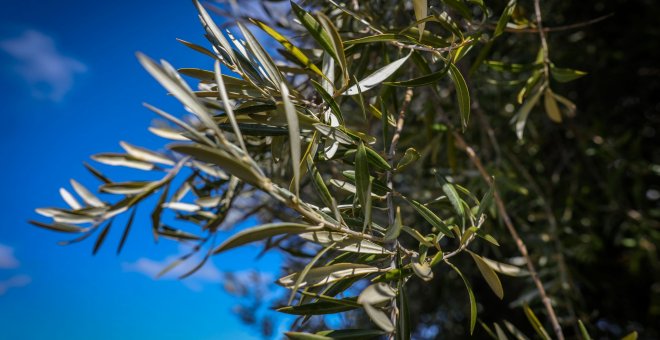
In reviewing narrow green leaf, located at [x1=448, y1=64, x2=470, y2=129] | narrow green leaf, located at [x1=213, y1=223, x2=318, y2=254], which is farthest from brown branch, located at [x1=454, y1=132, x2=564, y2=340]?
narrow green leaf, located at [x1=213, y1=223, x2=318, y2=254]

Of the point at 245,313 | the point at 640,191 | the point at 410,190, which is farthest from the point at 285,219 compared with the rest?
the point at 245,313

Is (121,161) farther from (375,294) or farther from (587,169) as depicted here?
(587,169)

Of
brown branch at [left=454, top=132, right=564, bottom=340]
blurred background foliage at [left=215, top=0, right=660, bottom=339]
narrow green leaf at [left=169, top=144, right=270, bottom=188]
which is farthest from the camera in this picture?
blurred background foliage at [left=215, top=0, right=660, bottom=339]

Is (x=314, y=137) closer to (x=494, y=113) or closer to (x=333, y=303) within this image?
(x=333, y=303)

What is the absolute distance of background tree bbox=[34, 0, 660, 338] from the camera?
44cm

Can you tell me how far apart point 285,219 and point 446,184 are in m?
0.77

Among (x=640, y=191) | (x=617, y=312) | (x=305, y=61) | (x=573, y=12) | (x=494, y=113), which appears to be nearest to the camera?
(x=305, y=61)

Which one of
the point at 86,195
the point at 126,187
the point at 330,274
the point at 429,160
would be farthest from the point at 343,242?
the point at 429,160

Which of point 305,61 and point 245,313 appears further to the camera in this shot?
point 245,313

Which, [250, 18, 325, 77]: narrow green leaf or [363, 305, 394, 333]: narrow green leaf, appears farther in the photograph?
[250, 18, 325, 77]: narrow green leaf

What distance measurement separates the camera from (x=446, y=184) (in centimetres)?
52

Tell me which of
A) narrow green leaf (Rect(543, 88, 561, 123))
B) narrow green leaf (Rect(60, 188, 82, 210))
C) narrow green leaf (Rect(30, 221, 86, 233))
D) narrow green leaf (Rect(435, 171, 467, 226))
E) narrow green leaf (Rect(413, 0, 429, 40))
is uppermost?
narrow green leaf (Rect(60, 188, 82, 210))

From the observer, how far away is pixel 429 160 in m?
1.25

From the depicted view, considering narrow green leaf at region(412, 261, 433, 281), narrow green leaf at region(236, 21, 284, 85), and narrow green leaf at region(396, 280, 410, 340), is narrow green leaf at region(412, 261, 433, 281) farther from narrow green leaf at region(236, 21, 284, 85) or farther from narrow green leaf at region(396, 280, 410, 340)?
narrow green leaf at region(236, 21, 284, 85)
